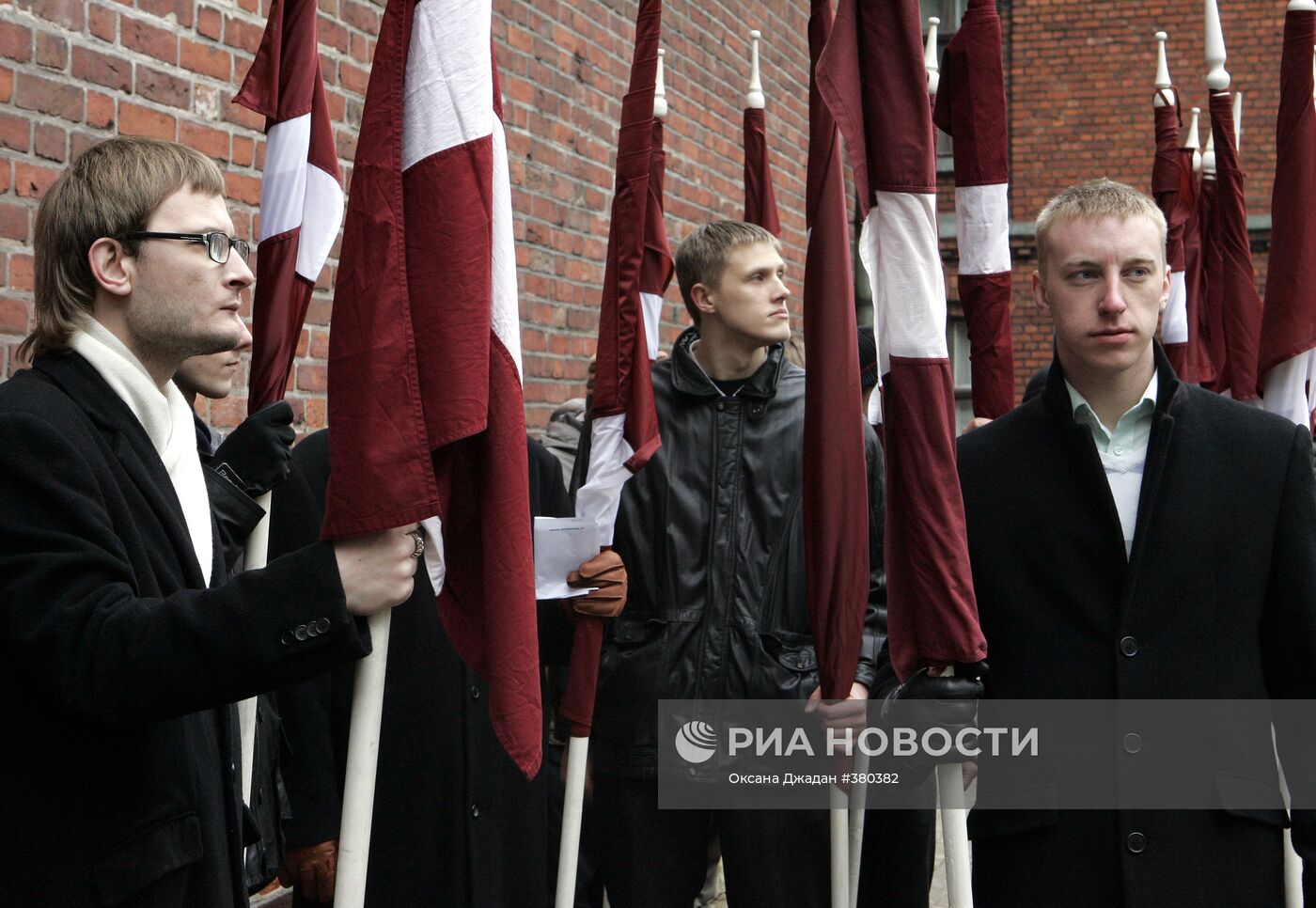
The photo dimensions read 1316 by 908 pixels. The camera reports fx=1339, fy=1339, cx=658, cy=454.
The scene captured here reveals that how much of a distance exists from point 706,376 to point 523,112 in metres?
2.21

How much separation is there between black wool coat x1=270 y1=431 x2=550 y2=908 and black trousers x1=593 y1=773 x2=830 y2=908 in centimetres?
41

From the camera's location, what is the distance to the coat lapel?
196 centimetres

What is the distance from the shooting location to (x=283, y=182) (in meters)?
3.21

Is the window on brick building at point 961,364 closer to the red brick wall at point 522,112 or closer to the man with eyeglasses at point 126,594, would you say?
the red brick wall at point 522,112

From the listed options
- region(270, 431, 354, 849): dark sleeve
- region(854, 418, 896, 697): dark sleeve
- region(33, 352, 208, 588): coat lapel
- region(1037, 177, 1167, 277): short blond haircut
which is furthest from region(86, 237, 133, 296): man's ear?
region(854, 418, 896, 697): dark sleeve

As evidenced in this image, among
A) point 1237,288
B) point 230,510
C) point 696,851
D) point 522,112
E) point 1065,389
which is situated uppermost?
point 522,112

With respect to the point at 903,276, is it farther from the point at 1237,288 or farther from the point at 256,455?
the point at 1237,288

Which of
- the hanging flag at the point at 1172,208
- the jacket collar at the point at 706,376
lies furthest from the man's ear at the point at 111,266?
the hanging flag at the point at 1172,208

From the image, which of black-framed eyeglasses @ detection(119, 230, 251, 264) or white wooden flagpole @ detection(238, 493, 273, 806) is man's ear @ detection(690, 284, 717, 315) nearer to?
white wooden flagpole @ detection(238, 493, 273, 806)

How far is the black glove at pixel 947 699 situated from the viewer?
2.53 meters

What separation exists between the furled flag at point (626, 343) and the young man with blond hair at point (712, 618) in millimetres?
168

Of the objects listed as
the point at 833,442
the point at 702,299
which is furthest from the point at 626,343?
the point at 833,442

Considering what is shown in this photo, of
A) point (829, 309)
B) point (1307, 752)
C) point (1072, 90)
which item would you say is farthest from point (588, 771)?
point (1072, 90)

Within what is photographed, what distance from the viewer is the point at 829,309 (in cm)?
296
